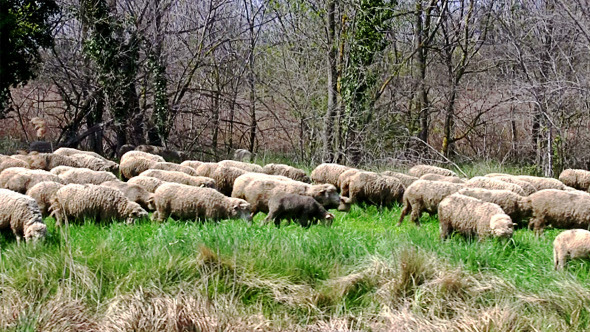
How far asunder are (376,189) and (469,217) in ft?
9.38

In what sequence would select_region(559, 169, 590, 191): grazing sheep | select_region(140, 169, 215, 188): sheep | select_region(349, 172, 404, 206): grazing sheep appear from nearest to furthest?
select_region(140, 169, 215, 188): sheep < select_region(349, 172, 404, 206): grazing sheep < select_region(559, 169, 590, 191): grazing sheep

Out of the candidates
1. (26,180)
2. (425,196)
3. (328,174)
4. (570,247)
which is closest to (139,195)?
(26,180)

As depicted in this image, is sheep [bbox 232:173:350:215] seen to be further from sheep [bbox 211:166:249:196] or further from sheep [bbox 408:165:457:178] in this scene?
sheep [bbox 408:165:457:178]

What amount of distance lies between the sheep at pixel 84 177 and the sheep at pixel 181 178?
0.70 m

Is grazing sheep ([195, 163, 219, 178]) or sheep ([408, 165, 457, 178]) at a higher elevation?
grazing sheep ([195, 163, 219, 178])

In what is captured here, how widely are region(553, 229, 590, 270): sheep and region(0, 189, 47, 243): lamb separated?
547 centimetres

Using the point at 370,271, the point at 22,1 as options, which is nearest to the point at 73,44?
the point at 22,1

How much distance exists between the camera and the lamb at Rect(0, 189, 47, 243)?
24.9 ft

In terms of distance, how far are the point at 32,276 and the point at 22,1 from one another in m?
13.1

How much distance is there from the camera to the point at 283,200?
9.01 m

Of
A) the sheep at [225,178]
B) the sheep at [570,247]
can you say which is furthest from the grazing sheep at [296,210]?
the sheep at [570,247]

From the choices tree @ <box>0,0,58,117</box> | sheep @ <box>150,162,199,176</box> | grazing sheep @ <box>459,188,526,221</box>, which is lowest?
grazing sheep @ <box>459,188,526,221</box>

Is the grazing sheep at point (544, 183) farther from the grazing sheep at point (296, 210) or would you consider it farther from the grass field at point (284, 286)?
the grazing sheep at point (296, 210)

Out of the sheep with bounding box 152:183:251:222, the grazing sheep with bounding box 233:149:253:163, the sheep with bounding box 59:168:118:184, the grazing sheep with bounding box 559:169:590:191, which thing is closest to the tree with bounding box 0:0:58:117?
the grazing sheep with bounding box 233:149:253:163
